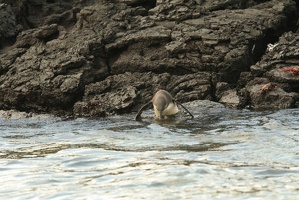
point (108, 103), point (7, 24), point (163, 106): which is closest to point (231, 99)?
point (163, 106)

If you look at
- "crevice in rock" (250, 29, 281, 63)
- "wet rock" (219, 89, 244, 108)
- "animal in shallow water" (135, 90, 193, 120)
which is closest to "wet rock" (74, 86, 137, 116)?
"animal in shallow water" (135, 90, 193, 120)

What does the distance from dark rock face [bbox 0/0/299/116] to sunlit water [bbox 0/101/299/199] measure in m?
1.32

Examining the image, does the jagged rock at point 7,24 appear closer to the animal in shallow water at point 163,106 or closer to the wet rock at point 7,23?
the wet rock at point 7,23

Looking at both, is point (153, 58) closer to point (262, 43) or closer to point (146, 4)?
point (146, 4)

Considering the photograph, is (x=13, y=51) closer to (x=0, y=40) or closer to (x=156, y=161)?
(x=0, y=40)

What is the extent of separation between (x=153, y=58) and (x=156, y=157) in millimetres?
8064

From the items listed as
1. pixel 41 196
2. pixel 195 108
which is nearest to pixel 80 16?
pixel 195 108

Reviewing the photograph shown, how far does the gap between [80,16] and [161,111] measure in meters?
5.51

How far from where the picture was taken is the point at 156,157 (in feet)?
30.2

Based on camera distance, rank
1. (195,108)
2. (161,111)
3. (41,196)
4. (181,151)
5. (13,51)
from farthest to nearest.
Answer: (13,51) → (195,108) → (161,111) → (181,151) → (41,196)

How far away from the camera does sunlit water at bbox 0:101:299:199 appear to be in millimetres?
7016

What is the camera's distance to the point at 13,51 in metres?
18.0

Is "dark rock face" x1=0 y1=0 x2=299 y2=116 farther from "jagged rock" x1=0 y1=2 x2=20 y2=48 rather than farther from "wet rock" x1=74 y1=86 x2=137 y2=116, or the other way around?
"jagged rock" x1=0 y1=2 x2=20 y2=48

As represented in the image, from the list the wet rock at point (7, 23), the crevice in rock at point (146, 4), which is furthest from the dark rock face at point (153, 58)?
the wet rock at point (7, 23)
